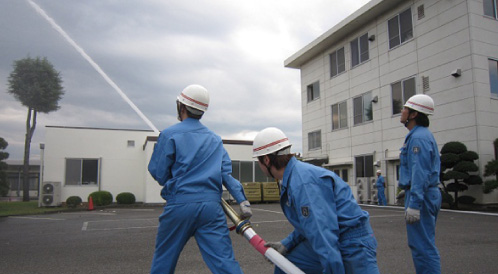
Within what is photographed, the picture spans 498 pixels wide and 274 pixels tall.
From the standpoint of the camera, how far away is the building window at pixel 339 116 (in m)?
22.2

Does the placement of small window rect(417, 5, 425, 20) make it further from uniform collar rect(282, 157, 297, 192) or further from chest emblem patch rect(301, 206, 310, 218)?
chest emblem patch rect(301, 206, 310, 218)

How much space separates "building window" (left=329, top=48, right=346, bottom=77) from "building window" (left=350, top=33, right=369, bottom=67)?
0.81 metres

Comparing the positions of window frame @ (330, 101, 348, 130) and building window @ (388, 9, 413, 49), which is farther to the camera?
window frame @ (330, 101, 348, 130)

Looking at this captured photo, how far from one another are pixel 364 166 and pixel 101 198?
15310 mm

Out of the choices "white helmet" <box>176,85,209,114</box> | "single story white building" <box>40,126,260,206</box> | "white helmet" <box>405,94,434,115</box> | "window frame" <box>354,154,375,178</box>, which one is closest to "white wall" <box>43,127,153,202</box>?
"single story white building" <box>40,126,260,206</box>

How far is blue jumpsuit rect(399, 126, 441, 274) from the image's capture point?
11.7 feet

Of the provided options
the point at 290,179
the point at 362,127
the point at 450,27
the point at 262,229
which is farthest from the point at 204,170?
the point at 362,127

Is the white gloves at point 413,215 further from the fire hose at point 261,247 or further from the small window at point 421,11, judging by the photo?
the small window at point 421,11

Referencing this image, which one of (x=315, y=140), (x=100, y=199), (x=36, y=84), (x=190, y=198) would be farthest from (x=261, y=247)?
(x=36, y=84)

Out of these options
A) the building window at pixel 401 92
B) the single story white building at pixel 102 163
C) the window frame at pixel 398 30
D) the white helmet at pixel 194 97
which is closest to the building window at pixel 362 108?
the building window at pixel 401 92

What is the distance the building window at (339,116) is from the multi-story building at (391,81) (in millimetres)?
65

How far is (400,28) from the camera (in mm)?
18422

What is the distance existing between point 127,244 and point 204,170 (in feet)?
15.8

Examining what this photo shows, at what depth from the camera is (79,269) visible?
5203mm
